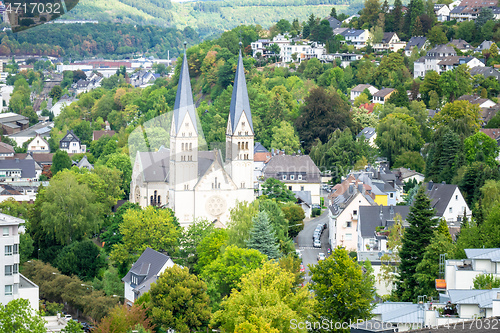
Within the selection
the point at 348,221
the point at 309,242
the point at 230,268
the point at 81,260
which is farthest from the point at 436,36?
the point at 230,268

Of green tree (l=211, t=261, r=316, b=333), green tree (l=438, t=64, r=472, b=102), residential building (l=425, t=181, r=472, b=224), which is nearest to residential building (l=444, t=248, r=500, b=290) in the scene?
green tree (l=211, t=261, r=316, b=333)

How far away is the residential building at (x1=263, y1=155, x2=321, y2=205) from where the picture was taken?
3661 inches

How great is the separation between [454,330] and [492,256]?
1056cm

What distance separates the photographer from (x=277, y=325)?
44.6 meters

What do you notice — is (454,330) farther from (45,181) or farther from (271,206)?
(45,181)

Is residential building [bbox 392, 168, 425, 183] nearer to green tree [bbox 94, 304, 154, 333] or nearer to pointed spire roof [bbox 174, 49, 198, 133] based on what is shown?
pointed spire roof [bbox 174, 49, 198, 133]

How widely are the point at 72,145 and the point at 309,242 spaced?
2889 inches

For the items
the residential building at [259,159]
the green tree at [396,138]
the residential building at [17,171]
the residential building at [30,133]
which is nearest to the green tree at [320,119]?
the residential building at [259,159]

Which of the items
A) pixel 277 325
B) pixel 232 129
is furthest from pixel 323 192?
pixel 277 325

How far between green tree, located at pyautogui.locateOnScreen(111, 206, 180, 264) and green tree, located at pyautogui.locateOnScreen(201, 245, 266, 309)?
29.7ft

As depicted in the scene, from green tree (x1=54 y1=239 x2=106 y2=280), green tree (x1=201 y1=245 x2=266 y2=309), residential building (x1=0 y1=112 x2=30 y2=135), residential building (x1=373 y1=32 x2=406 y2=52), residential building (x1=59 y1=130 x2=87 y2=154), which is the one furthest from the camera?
residential building (x1=0 y1=112 x2=30 y2=135)

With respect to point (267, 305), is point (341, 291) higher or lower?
higher

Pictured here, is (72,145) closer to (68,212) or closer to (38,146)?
(38,146)

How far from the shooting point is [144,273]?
62.7 m
